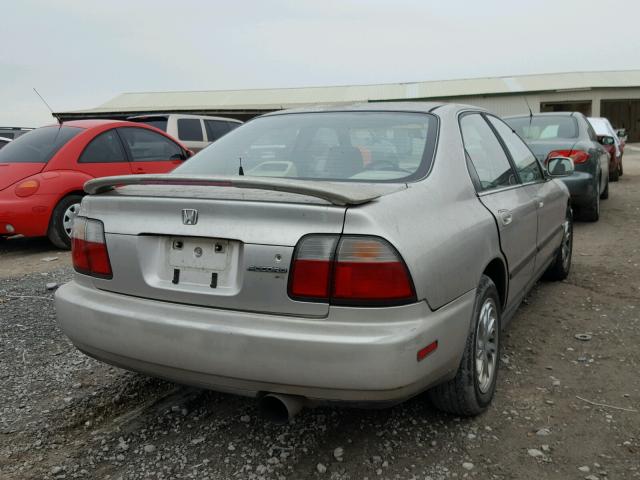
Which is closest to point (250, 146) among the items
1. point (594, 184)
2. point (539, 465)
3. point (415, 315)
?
point (415, 315)

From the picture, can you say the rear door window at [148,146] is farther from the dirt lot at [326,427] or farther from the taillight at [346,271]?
the taillight at [346,271]

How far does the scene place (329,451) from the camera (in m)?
2.46

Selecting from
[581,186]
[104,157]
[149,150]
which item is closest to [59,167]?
[104,157]

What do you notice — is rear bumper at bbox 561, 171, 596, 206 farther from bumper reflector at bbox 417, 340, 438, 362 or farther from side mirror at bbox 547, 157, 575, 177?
bumper reflector at bbox 417, 340, 438, 362

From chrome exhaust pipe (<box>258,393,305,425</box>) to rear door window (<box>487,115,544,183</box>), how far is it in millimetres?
2308

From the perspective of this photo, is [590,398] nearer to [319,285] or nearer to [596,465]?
[596,465]

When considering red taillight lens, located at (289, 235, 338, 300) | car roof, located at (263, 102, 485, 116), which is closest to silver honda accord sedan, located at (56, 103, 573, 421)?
red taillight lens, located at (289, 235, 338, 300)

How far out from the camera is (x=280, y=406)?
2.13 metres

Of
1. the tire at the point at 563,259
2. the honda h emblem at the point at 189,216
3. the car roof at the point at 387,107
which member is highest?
the car roof at the point at 387,107

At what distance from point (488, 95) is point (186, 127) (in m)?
25.5

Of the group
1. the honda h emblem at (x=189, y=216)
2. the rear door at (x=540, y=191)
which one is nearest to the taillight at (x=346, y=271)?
the honda h emblem at (x=189, y=216)

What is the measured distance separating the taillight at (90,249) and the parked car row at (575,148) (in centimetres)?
544

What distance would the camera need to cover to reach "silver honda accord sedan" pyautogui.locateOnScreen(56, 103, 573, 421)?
6.58ft

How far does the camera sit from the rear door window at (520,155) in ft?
12.2
